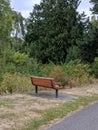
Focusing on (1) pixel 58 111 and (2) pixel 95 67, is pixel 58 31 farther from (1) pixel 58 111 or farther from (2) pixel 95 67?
(1) pixel 58 111

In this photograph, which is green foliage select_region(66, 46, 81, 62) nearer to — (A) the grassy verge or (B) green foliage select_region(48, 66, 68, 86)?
(B) green foliage select_region(48, 66, 68, 86)

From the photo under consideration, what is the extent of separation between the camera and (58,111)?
1302 centimetres

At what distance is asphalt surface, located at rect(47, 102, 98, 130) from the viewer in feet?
33.8

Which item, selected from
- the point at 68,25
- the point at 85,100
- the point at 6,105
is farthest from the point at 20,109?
the point at 68,25

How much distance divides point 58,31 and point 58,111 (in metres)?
27.5

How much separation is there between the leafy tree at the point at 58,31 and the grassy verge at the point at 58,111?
2249 cm

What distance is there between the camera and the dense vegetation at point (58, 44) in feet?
87.7

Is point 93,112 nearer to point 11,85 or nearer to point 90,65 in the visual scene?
point 11,85

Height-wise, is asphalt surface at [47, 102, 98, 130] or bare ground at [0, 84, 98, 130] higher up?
bare ground at [0, 84, 98, 130]

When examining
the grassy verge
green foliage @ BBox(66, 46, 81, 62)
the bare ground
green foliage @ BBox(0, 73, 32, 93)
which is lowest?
the grassy verge

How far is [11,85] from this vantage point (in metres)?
18.9

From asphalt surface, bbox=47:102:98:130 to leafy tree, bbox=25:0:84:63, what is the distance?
85.6 feet

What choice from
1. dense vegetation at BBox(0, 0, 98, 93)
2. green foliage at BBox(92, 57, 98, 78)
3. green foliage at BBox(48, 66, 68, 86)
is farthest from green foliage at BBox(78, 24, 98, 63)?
green foliage at BBox(48, 66, 68, 86)

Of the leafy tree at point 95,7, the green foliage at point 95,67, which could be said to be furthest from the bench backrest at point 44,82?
the leafy tree at point 95,7
